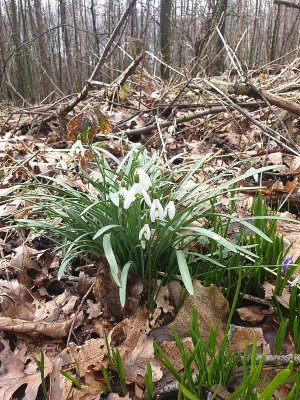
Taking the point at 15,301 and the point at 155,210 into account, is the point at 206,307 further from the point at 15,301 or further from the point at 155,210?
the point at 15,301

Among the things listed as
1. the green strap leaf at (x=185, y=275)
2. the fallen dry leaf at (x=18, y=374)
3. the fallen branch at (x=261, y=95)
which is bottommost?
the fallen dry leaf at (x=18, y=374)

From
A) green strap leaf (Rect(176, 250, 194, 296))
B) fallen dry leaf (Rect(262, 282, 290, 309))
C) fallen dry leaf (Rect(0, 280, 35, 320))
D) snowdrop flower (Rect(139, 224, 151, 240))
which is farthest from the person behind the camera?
fallen dry leaf (Rect(0, 280, 35, 320))

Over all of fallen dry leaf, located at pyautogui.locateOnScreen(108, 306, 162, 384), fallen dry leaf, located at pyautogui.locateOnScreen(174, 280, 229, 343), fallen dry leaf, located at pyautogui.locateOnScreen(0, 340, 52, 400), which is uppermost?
fallen dry leaf, located at pyautogui.locateOnScreen(174, 280, 229, 343)

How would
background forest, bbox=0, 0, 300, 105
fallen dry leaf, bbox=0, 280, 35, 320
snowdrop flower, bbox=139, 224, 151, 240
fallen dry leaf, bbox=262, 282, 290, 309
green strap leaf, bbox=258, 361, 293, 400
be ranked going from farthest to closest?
background forest, bbox=0, 0, 300, 105 → fallen dry leaf, bbox=0, 280, 35, 320 → fallen dry leaf, bbox=262, 282, 290, 309 → snowdrop flower, bbox=139, 224, 151, 240 → green strap leaf, bbox=258, 361, 293, 400

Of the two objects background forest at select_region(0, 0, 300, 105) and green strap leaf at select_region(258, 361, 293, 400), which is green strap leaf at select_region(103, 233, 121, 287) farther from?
background forest at select_region(0, 0, 300, 105)

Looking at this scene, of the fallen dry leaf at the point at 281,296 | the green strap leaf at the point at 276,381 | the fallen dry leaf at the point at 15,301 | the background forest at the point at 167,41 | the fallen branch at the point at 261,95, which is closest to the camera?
the green strap leaf at the point at 276,381

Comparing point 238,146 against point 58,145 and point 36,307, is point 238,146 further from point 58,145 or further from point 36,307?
point 36,307

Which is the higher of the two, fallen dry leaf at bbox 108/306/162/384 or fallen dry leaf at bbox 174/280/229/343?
fallen dry leaf at bbox 174/280/229/343

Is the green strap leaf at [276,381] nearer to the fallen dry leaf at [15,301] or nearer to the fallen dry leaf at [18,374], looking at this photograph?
the fallen dry leaf at [18,374]

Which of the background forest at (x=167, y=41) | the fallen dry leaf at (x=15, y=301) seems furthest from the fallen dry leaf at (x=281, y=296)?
the background forest at (x=167, y=41)

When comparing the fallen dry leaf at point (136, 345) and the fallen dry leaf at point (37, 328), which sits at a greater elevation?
the fallen dry leaf at point (136, 345)

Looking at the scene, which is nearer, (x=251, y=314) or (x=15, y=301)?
(x=251, y=314)

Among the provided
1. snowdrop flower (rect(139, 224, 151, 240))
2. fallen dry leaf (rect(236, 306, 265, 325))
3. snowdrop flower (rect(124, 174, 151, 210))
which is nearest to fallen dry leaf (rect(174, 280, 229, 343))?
fallen dry leaf (rect(236, 306, 265, 325))

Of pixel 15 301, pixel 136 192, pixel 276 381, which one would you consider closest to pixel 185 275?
pixel 136 192
